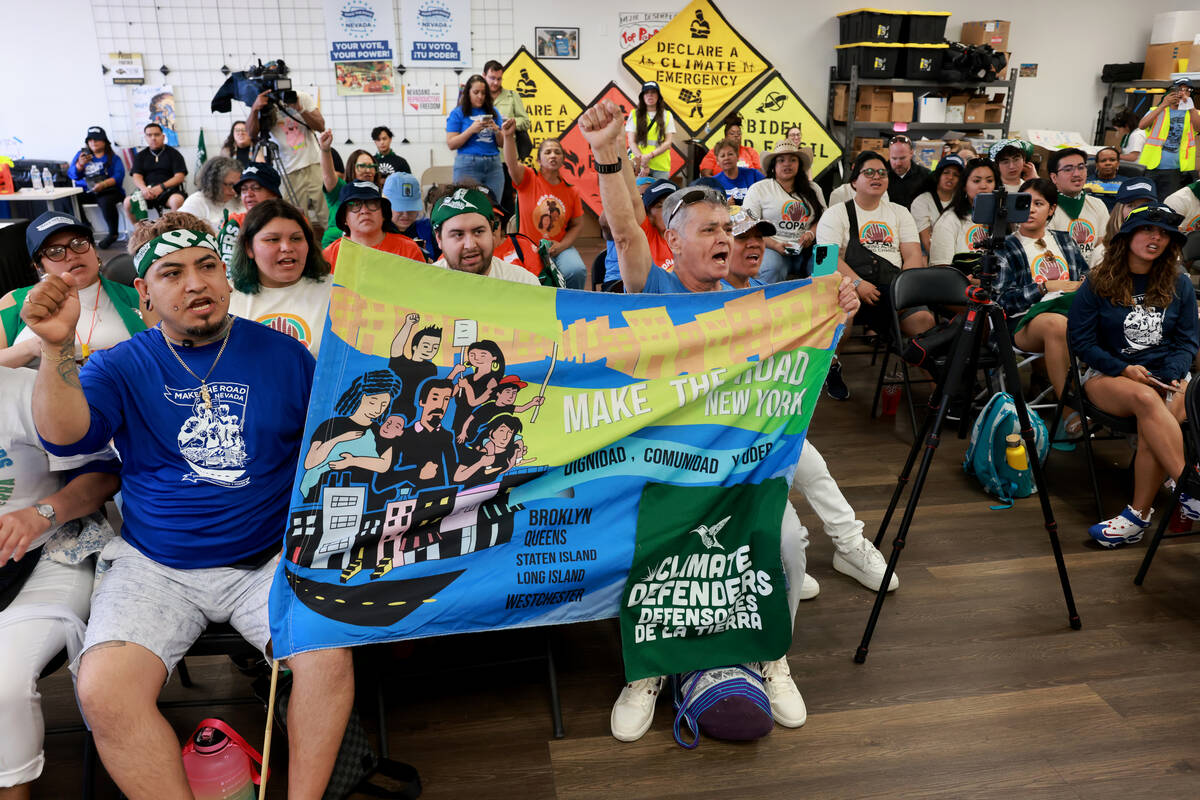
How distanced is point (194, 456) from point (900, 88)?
32.0 ft

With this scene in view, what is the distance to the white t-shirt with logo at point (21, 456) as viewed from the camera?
2049mm

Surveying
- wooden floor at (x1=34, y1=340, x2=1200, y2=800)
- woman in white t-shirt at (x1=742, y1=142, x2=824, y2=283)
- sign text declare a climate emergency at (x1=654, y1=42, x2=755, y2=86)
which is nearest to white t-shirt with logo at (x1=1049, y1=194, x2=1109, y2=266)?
woman in white t-shirt at (x1=742, y1=142, x2=824, y2=283)

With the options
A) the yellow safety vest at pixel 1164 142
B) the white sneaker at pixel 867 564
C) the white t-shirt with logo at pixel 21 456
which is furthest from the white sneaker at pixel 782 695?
the yellow safety vest at pixel 1164 142

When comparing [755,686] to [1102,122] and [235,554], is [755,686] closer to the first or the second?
[235,554]

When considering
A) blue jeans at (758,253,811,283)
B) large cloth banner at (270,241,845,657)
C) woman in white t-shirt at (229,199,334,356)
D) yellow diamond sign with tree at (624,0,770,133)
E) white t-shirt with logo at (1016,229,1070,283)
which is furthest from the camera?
yellow diamond sign with tree at (624,0,770,133)

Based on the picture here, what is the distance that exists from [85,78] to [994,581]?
1009 centimetres

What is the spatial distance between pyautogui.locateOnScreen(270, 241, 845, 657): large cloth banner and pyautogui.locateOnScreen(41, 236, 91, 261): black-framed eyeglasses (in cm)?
147

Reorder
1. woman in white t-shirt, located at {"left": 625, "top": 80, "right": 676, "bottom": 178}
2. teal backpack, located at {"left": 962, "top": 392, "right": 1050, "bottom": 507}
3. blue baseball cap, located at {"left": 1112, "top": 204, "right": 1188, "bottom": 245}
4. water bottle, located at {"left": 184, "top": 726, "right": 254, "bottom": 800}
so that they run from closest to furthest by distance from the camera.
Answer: water bottle, located at {"left": 184, "top": 726, "right": 254, "bottom": 800} < blue baseball cap, located at {"left": 1112, "top": 204, "right": 1188, "bottom": 245} < teal backpack, located at {"left": 962, "top": 392, "right": 1050, "bottom": 507} < woman in white t-shirt, located at {"left": 625, "top": 80, "right": 676, "bottom": 178}

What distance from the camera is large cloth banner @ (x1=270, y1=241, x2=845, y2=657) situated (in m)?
2.03

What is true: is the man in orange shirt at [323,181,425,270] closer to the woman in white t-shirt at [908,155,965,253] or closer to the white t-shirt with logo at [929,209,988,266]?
the white t-shirt with logo at [929,209,988,266]

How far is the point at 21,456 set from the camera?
6.80 ft

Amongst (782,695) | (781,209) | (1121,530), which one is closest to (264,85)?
(781,209)

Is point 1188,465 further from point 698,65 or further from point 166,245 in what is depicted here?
point 698,65

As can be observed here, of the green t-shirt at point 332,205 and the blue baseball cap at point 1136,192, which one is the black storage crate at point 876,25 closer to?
the blue baseball cap at point 1136,192
